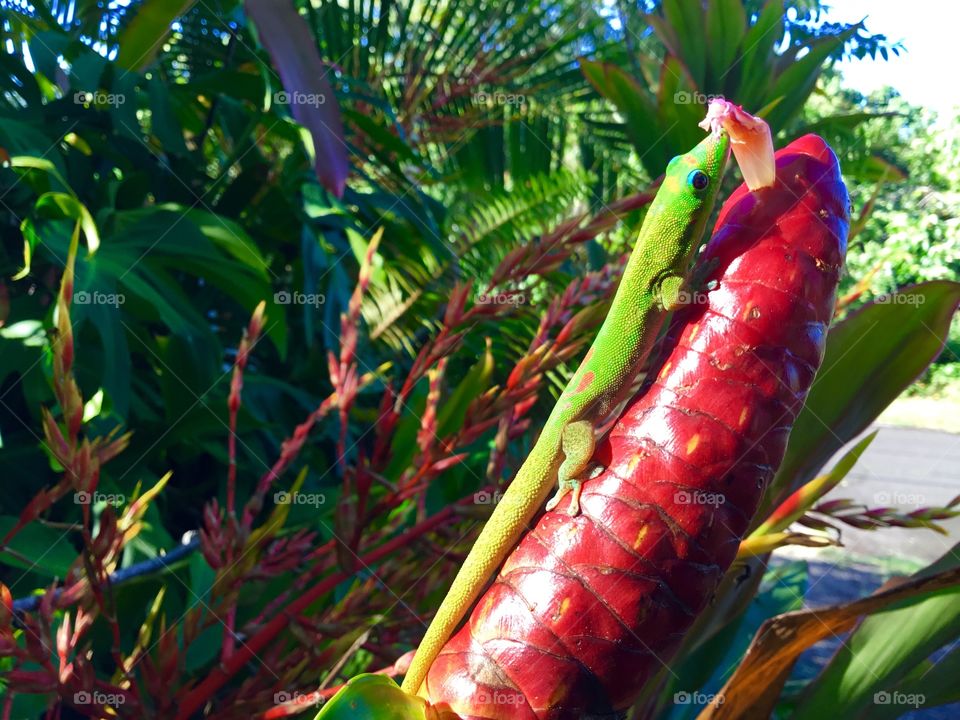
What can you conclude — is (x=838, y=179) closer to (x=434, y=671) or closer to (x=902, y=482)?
A: (x=434, y=671)

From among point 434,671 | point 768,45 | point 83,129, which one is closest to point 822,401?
point 434,671

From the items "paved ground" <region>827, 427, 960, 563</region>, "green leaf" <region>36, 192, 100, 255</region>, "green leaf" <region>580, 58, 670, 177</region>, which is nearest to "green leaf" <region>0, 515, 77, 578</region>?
"green leaf" <region>36, 192, 100, 255</region>

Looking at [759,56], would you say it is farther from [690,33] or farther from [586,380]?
[586,380]

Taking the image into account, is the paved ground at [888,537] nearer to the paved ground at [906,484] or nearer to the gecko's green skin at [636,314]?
the paved ground at [906,484]

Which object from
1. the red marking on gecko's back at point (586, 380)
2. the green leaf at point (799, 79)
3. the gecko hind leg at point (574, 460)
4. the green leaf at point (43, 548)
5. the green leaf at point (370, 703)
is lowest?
the green leaf at point (43, 548)

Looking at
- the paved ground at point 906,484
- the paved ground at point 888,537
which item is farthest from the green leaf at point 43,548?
the paved ground at point 906,484

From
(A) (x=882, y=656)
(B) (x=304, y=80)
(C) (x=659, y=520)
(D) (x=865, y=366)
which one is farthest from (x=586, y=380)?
(B) (x=304, y=80)
